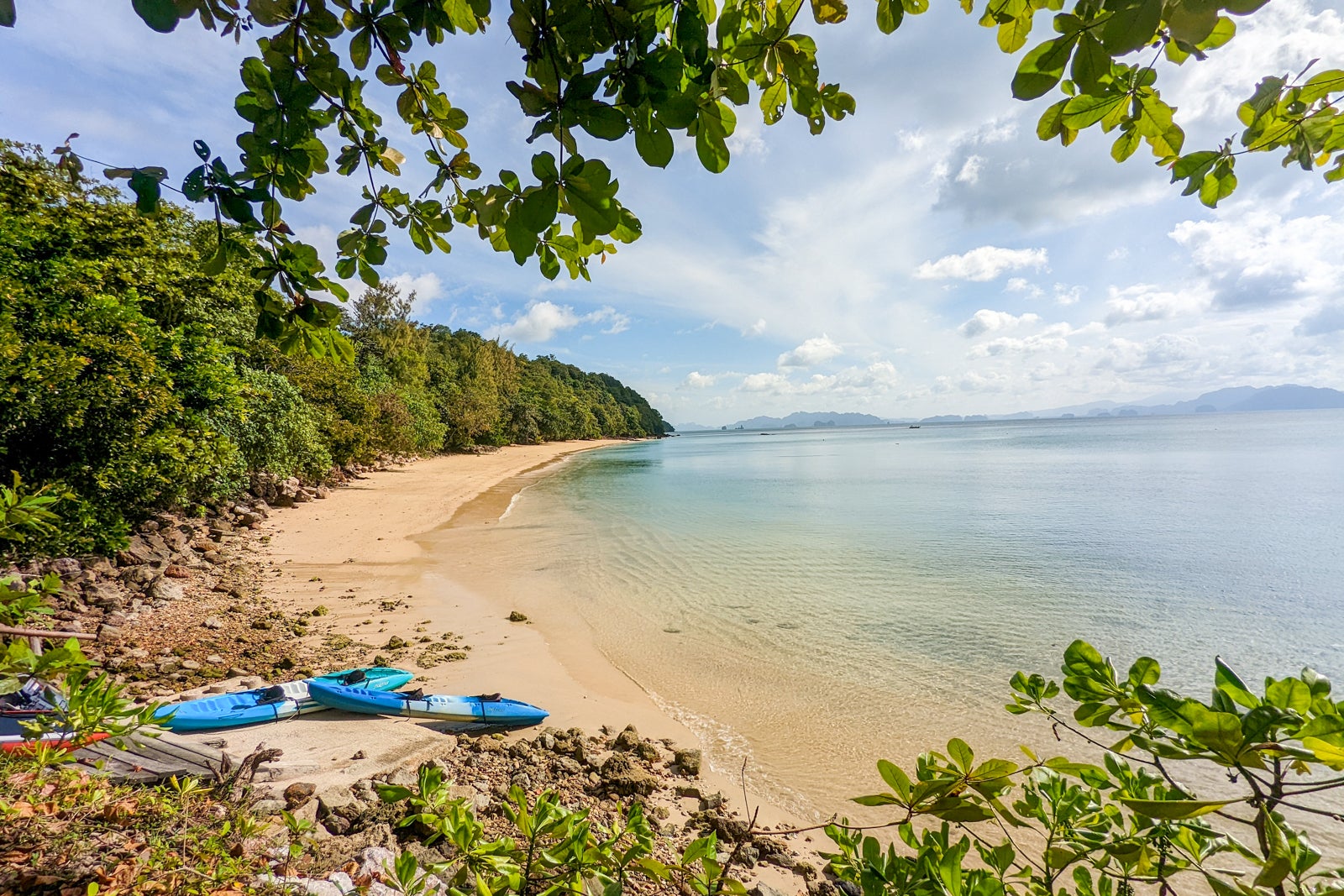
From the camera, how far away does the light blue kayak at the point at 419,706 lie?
434 cm

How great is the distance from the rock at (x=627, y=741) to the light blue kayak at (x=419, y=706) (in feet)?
2.31

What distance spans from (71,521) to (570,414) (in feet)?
213

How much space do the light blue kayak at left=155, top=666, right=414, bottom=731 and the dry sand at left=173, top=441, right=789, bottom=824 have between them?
0.35 ft

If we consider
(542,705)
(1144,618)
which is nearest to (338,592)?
(542,705)

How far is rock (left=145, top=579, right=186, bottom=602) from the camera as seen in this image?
20.6ft

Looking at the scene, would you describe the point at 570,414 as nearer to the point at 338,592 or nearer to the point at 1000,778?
the point at 338,592

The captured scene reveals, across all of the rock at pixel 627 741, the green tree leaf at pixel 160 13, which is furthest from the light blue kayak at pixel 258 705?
the green tree leaf at pixel 160 13

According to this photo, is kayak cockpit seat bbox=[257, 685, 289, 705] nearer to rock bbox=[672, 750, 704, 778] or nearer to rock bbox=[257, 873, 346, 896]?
rock bbox=[257, 873, 346, 896]

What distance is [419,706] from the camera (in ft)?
14.3

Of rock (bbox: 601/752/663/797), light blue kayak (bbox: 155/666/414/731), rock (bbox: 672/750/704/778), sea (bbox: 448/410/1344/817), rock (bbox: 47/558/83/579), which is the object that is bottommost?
sea (bbox: 448/410/1344/817)

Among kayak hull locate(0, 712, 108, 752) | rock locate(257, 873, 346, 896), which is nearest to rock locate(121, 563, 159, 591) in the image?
kayak hull locate(0, 712, 108, 752)

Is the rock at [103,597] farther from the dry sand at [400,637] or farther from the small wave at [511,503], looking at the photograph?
the small wave at [511,503]

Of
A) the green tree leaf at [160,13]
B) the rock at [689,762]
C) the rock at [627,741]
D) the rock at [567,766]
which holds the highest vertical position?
the green tree leaf at [160,13]

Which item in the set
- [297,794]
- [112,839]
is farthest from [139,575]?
[112,839]
